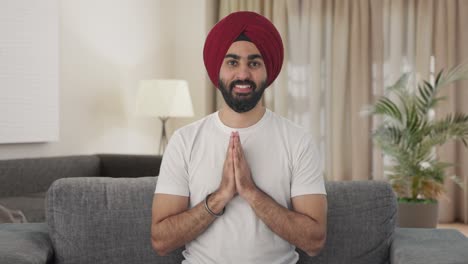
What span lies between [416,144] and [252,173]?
14.4 feet

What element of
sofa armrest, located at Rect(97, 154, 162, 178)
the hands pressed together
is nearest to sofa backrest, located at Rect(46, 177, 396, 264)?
the hands pressed together

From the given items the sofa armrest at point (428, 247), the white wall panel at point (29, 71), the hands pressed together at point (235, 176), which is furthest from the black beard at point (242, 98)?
the white wall panel at point (29, 71)

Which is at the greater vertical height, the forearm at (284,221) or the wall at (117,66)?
the wall at (117,66)

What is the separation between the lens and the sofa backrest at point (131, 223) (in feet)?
6.91

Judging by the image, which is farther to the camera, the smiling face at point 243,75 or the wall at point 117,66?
the wall at point 117,66

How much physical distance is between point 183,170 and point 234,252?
0.81 feet

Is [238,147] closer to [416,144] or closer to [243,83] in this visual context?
[243,83]

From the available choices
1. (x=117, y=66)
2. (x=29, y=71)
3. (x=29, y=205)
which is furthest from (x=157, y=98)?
(x=29, y=205)

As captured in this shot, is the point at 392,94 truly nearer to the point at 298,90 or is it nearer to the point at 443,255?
the point at 298,90

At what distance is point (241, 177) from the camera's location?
1892 mm

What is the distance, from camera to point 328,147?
722 centimetres

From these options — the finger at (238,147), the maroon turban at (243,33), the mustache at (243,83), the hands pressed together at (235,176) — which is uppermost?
the maroon turban at (243,33)

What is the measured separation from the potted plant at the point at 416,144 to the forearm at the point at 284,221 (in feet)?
14.0

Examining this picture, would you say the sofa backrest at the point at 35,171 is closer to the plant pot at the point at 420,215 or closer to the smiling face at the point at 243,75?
the plant pot at the point at 420,215
